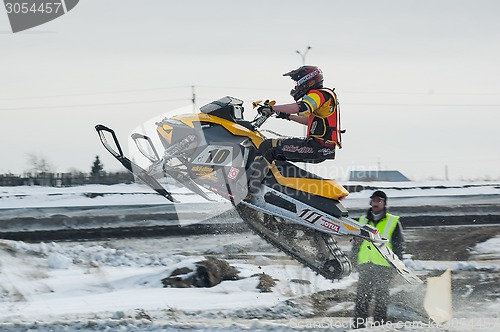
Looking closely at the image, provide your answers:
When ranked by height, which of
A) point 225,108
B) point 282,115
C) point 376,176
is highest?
point 225,108

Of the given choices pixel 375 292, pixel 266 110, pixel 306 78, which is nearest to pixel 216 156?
pixel 266 110

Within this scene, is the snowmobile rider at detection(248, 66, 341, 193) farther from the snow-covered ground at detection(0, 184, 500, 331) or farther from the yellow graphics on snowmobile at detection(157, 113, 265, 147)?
the snow-covered ground at detection(0, 184, 500, 331)

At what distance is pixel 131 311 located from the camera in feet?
25.2

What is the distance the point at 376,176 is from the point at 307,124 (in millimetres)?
22940

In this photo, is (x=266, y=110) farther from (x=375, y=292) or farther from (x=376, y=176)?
(x=376, y=176)

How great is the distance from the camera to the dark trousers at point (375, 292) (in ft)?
25.2

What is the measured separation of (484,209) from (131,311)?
9941 mm

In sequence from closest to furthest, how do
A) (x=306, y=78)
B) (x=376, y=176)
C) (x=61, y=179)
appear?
(x=306, y=78) < (x=61, y=179) < (x=376, y=176)

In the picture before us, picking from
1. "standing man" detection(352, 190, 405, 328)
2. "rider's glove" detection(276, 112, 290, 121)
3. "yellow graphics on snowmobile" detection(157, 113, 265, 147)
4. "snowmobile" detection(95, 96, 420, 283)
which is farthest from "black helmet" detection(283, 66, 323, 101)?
"standing man" detection(352, 190, 405, 328)

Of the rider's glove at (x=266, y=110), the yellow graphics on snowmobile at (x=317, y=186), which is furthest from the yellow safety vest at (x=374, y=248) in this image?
the rider's glove at (x=266, y=110)

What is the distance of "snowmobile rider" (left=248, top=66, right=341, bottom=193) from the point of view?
7.47 metres

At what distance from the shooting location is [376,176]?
3019 cm

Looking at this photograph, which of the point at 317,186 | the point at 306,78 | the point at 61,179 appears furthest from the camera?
the point at 61,179

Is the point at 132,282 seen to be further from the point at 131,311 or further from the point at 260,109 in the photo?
the point at 260,109
